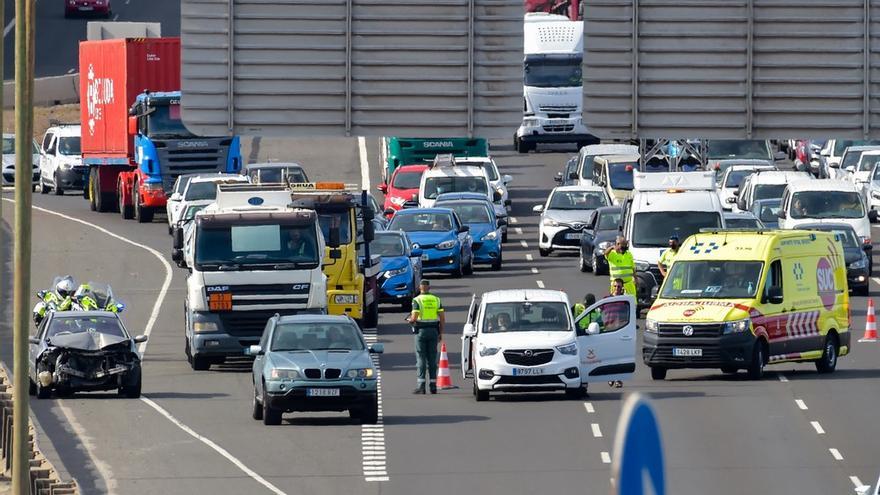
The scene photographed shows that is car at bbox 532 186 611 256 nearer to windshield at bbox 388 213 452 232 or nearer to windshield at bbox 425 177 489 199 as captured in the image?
windshield at bbox 425 177 489 199

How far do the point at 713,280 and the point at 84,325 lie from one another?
9.28 meters

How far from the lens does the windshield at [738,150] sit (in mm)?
67438

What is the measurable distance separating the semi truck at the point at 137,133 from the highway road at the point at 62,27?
28108mm

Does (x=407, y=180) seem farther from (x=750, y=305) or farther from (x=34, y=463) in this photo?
(x=34, y=463)

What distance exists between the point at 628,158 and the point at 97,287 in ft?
82.6

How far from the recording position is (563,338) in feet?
99.2

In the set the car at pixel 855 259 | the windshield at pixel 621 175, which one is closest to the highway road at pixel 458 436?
the car at pixel 855 259

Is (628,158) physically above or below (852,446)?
above

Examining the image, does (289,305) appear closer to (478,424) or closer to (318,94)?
(478,424)

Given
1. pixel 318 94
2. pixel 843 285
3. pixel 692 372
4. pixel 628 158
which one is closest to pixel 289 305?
pixel 692 372

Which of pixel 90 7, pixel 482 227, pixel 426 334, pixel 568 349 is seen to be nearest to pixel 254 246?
pixel 426 334

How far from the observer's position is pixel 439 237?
45.8 m

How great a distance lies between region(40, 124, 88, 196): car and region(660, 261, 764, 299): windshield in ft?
110

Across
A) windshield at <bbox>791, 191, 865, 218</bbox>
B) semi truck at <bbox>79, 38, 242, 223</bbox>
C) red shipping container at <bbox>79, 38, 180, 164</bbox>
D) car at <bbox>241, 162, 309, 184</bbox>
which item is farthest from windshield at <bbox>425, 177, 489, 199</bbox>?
windshield at <bbox>791, 191, 865, 218</bbox>
